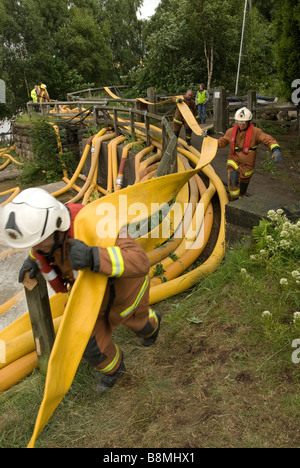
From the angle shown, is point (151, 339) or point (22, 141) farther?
point (22, 141)

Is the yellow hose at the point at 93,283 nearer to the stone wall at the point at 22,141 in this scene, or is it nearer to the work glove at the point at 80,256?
the work glove at the point at 80,256

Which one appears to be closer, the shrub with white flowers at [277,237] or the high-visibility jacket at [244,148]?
the shrub with white flowers at [277,237]

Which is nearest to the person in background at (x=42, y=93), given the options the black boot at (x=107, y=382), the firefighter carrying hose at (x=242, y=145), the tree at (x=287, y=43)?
the tree at (x=287, y=43)

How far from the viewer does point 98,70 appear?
102 feet

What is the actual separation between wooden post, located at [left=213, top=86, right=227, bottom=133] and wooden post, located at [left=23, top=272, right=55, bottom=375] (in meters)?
9.16

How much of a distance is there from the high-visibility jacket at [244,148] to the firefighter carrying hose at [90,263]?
10.3 feet

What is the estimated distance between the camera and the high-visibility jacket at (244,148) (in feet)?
17.2

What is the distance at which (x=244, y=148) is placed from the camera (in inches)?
209

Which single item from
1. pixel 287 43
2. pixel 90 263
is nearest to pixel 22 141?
pixel 287 43

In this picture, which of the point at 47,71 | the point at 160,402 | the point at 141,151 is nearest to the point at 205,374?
the point at 160,402

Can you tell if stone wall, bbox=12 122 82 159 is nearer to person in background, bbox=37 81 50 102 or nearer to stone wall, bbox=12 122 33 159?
stone wall, bbox=12 122 33 159

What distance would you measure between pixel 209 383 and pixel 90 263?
116 centimetres

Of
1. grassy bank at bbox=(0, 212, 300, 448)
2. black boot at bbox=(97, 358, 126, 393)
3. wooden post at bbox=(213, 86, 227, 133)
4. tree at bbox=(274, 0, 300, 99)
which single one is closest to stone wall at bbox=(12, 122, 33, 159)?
wooden post at bbox=(213, 86, 227, 133)

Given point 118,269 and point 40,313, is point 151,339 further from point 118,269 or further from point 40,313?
point 118,269
